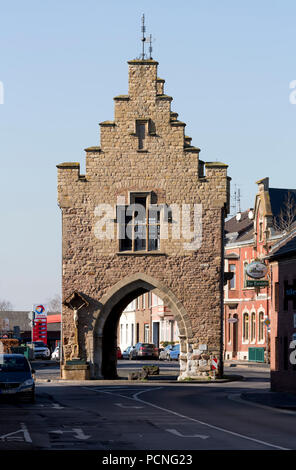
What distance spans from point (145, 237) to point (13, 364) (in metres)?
16.9

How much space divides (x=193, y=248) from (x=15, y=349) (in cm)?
2302

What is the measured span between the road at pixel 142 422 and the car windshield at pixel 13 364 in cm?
101

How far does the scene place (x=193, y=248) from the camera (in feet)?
156

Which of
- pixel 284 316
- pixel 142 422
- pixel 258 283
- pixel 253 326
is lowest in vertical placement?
pixel 142 422

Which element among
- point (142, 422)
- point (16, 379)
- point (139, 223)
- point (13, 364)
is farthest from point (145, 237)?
point (142, 422)

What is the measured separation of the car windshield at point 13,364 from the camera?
3190 centimetres

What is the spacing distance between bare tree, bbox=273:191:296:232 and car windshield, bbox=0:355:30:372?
144 feet

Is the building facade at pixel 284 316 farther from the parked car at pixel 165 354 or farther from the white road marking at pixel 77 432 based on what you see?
the parked car at pixel 165 354

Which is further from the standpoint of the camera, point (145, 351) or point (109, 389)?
point (145, 351)

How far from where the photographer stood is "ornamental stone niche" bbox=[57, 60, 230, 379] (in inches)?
1873

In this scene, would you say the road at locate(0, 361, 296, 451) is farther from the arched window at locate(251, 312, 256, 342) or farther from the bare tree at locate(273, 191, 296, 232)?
the arched window at locate(251, 312, 256, 342)

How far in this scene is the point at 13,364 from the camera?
32250 millimetres

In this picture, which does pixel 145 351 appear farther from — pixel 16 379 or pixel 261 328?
pixel 16 379

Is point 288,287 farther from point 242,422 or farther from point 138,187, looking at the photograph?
point 242,422
